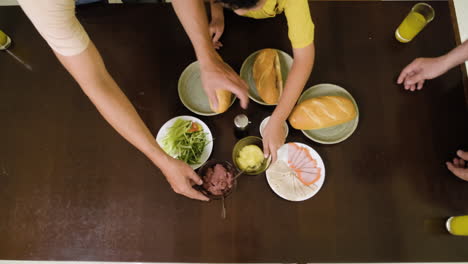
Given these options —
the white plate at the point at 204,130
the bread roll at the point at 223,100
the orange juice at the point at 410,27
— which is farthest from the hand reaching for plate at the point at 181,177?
the orange juice at the point at 410,27

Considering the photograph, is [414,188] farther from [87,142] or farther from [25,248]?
[25,248]

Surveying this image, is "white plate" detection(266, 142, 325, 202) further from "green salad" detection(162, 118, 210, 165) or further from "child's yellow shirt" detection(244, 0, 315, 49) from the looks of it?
"child's yellow shirt" detection(244, 0, 315, 49)

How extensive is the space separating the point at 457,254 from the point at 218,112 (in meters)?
1.03

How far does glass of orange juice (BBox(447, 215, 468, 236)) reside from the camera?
106 cm

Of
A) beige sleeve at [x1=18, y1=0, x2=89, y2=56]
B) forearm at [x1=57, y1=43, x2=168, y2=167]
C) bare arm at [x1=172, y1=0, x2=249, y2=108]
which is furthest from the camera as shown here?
bare arm at [x1=172, y1=0, x2=249, y2=108]

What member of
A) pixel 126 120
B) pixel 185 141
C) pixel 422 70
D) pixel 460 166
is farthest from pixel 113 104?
pixel 460 166

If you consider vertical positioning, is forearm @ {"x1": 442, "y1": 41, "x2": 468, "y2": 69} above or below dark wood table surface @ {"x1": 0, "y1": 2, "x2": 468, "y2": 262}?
above

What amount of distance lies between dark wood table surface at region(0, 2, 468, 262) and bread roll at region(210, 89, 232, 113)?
7 cm

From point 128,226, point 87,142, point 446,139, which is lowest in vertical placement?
point 128,226

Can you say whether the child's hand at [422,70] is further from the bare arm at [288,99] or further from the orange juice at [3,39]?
the orange juice at [3,39]

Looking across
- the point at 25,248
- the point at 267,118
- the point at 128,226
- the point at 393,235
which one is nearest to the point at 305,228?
the point at 393,235

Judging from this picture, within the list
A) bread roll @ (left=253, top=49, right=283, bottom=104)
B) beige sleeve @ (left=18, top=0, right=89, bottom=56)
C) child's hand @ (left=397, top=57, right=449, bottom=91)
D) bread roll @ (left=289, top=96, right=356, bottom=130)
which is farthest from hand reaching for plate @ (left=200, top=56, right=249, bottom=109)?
child's hand @ (left=397, top=57, right=449, bottom=91)

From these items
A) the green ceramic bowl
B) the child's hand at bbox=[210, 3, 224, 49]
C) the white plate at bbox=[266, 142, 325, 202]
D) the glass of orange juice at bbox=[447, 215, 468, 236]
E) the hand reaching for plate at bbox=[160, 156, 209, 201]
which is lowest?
the hand reaching for plate at bbox=[160, 156, 209, 201]

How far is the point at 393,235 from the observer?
1.12 meters
